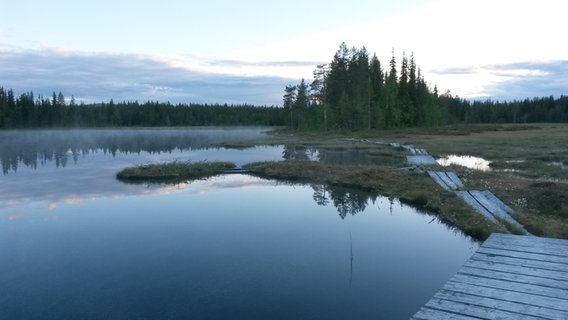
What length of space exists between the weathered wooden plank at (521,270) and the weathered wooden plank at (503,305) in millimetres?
1818

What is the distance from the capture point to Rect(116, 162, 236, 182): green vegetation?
31.6 metres

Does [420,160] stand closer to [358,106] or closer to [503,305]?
[503,305]

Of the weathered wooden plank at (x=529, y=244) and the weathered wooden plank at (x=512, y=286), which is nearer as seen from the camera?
the weathered wooden plank at (x=512, y=286)

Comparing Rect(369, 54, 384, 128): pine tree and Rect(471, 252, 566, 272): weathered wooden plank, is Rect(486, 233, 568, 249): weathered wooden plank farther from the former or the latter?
Rect(369, 54, 384, 128): pine tree

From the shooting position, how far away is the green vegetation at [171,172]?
31578 millimetres

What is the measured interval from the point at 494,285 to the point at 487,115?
555 ft

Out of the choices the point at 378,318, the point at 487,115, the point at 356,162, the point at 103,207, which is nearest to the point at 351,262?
the point at 378,318

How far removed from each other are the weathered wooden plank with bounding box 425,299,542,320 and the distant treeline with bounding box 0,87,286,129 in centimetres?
15369

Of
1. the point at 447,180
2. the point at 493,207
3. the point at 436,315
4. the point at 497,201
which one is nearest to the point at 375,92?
the point at 447,180

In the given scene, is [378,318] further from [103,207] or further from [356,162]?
[356,162]

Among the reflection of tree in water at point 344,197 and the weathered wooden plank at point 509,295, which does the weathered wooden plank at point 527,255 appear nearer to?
the weathered wooden plank at point 509,295

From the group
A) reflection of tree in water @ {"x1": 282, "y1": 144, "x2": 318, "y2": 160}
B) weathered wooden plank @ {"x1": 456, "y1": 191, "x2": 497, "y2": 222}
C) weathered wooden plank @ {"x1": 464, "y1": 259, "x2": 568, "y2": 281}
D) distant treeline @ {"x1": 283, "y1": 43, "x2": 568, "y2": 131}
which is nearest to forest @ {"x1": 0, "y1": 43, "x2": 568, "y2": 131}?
distant treeline @ {"x1": 283, "y1": 43, "x2": 568, "y2": 131}

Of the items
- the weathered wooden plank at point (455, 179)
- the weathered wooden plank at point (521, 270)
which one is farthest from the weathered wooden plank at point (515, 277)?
the weathered wooden plank at point (455, 179)

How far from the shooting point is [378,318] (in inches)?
382
